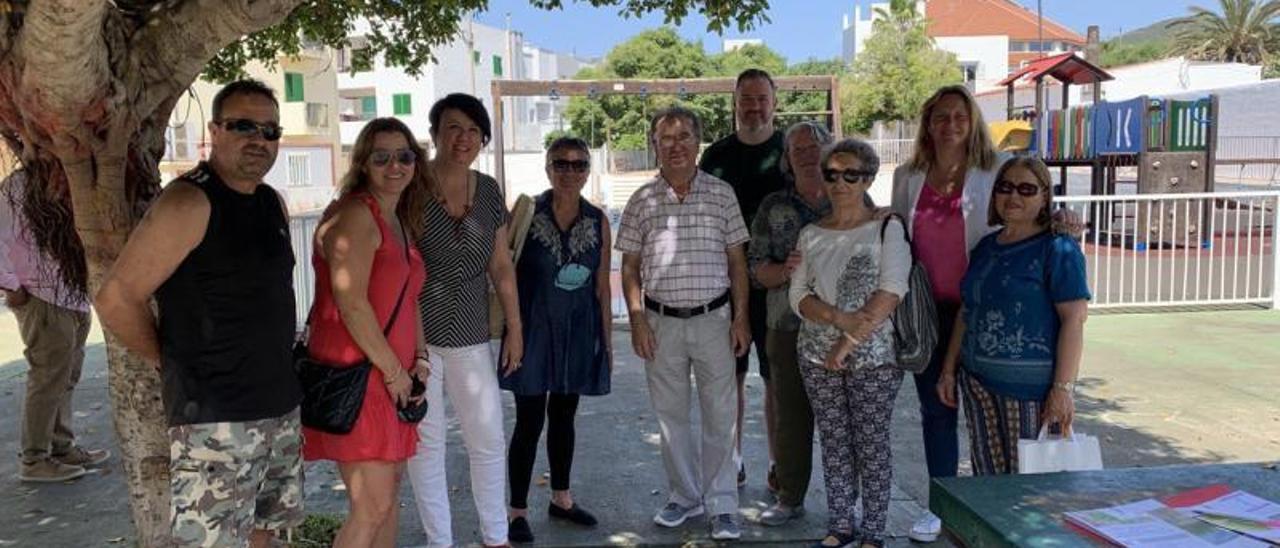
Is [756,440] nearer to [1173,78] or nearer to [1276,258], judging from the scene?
[1276,258]

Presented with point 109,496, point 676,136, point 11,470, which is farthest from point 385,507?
point 11,470

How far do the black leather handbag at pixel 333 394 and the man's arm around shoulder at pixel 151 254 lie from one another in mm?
530

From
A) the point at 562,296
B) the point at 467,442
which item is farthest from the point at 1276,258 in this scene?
the point at 467,442

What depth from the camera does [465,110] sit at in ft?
12.7

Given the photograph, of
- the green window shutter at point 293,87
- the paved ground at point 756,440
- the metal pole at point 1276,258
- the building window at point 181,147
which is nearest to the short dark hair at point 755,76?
the paved ground at point 756,440

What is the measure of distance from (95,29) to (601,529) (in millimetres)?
2930

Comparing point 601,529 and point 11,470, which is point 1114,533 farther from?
point 11,470

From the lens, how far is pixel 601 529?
4449 millimetres

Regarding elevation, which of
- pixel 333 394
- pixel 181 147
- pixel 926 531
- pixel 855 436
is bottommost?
pixel 926 531

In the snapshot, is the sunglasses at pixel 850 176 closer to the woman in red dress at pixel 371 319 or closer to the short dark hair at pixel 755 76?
the short dark hair at pixel 755 76

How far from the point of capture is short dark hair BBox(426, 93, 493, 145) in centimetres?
388

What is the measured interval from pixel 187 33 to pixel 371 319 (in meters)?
1.03

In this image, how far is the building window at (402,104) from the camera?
53.5 m

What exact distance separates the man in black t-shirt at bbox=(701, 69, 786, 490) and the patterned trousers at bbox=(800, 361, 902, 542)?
568 millimetres
